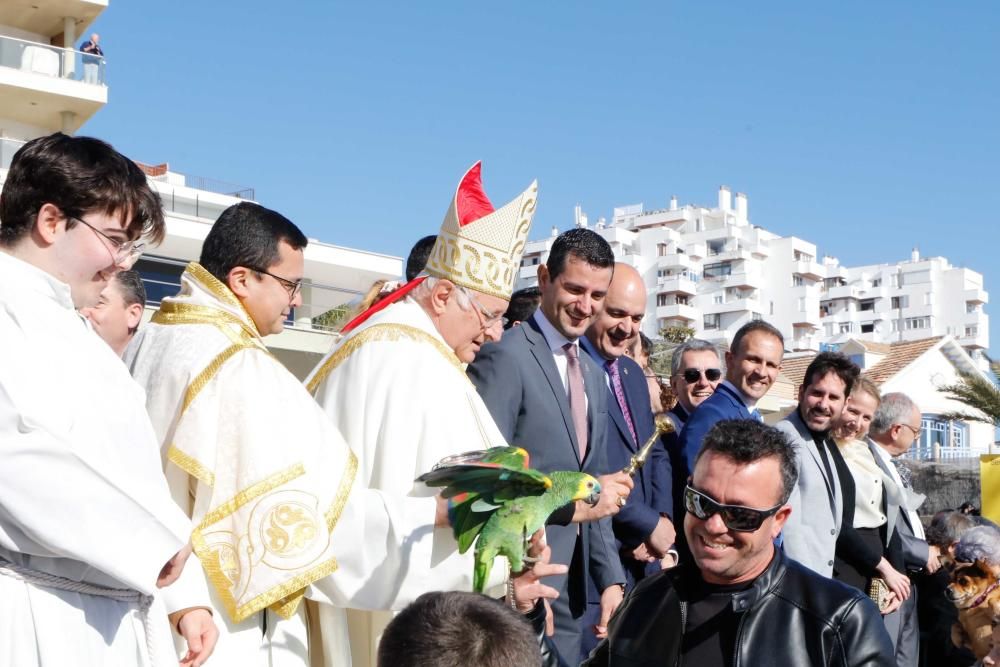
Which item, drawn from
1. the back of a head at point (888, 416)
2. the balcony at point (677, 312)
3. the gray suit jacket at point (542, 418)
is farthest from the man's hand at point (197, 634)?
the balcony at point (677, 312)

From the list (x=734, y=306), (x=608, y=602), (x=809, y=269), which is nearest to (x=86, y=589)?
(x=608, y=602)

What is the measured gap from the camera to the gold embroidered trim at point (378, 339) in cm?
439

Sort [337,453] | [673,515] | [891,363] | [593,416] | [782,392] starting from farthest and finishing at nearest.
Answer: [891,363] → [782,392] → [673,515] → [593,416] → [337,453]

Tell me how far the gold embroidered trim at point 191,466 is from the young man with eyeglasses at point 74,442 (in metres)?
0.52

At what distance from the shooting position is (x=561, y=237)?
5.67 m

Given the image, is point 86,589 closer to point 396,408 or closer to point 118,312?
point 396,408

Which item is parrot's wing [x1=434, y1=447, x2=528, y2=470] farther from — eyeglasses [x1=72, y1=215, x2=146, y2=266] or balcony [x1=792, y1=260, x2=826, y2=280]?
balcony [x1=792, y1=260, x2=826, y2=280]

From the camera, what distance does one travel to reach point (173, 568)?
302cm

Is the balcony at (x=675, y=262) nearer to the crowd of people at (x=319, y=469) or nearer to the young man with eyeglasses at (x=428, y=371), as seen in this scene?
the crowd of people at (x=319, y=469)

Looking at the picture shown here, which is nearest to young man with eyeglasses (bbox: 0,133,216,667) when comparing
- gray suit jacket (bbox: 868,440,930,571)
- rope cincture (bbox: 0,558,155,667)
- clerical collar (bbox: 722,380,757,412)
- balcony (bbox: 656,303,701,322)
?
rope cincture (bbox: 0,558,155,667)

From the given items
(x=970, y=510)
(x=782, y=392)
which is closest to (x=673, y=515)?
(x=970, y=510)

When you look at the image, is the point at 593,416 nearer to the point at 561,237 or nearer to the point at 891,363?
the point at 561,237

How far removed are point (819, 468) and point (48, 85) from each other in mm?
30330

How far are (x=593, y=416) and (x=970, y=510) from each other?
5841mm
